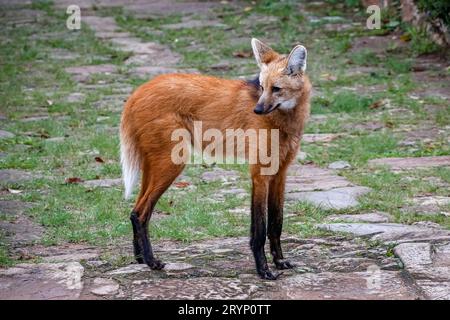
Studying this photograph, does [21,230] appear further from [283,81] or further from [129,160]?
[283,81]

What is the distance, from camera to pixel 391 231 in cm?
461

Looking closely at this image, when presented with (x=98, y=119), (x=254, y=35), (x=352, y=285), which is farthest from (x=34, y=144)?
(x=254, y=35)

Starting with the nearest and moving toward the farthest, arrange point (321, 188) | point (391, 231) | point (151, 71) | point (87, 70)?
point (391, 231), point (321, 188), point (151, 71), point (87, 70)

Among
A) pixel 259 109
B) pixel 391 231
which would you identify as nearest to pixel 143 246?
pixel 259 109

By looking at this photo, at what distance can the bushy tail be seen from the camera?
447cm

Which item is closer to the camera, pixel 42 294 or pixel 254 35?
pixel 42 294

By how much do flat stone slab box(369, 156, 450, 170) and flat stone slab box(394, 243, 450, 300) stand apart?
1.82 m

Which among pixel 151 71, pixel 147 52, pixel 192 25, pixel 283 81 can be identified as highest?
pixel 283 81

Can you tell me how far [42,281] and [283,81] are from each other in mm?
1506

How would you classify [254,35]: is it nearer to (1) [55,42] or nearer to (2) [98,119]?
(1) [55,42]

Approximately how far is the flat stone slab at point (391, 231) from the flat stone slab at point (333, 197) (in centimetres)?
44

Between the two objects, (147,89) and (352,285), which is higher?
(147,89)

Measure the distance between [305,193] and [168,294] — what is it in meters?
2.00

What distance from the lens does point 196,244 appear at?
4582 millimetres
